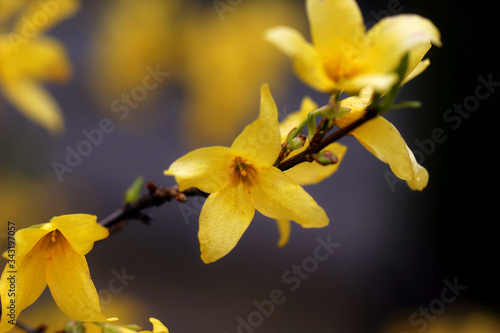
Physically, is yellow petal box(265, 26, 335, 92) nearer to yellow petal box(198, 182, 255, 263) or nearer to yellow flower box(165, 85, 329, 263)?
yellow flower box(165, 85, 329, 263)

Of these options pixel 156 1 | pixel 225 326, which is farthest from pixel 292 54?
pixel 225 326

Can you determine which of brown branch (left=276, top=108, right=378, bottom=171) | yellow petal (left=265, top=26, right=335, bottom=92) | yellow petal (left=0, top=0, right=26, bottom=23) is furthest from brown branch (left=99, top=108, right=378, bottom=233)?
yellow petal (left=0, top=0, right=26, bottom=23)

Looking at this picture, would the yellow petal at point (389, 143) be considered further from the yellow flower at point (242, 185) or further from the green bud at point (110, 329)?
the green bud at point (110, 329)

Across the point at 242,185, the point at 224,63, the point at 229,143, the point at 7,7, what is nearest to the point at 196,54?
the point at 224,63

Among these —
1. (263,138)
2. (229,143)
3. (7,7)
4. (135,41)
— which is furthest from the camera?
(229,143)

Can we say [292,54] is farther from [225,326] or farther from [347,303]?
[347,303]

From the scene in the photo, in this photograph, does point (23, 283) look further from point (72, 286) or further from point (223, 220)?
point (223, 220)

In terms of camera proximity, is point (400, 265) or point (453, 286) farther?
point (400, 265)
